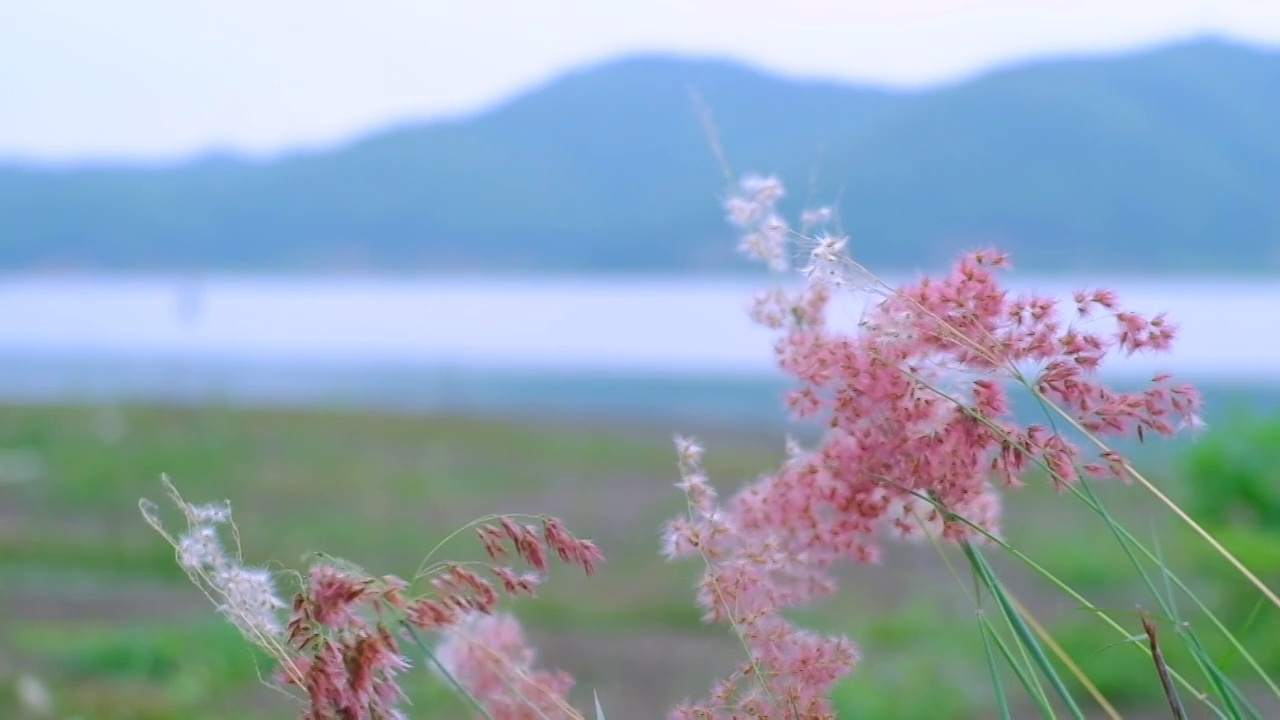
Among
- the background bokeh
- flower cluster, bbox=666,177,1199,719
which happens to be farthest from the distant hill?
flower cluster, bbox=666,177,1199,719

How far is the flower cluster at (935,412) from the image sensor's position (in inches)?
44.9

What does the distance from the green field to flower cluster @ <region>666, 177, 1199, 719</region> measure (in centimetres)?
20

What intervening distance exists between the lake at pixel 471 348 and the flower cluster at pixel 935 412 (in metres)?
0.06

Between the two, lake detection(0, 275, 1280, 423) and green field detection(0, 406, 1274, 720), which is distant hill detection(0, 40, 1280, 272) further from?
green field detection(0, 406, 1274, 720)

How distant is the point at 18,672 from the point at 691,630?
14.7 ft

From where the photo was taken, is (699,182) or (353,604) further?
(699,182)

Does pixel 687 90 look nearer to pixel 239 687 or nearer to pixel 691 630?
pixel 239 687

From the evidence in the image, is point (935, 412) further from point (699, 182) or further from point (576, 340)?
point (699, 182)

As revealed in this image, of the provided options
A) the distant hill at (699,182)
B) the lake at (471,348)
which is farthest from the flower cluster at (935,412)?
the distant hill at (699,182)

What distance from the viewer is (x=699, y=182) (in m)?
102

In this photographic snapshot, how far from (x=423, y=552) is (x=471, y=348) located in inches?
1640

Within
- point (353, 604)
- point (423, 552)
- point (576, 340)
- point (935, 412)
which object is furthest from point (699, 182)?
point (353, 604)

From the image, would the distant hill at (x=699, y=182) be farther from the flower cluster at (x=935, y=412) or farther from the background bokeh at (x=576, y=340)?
the flower cluster at (x=935, y=412)

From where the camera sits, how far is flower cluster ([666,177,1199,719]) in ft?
3.74
